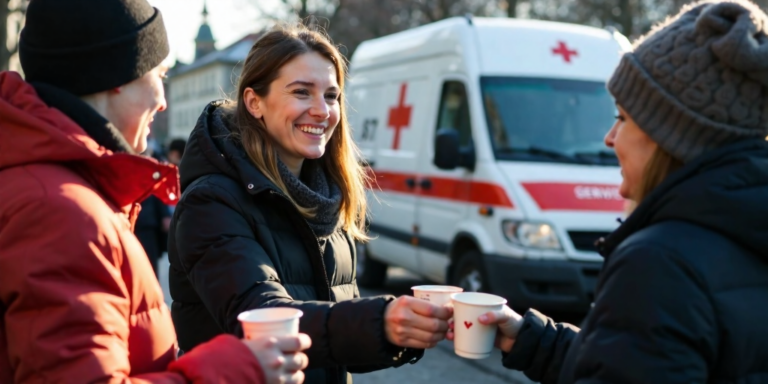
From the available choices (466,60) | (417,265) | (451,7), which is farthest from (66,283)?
(451,7)

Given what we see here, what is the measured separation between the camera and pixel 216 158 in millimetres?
2539

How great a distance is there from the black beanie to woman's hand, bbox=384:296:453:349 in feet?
2.89

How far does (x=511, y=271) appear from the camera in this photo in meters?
6.75

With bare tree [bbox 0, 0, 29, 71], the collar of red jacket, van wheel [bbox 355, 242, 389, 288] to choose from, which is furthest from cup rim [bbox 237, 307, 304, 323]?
bare tree [bbox 0, 0, 29, 71]

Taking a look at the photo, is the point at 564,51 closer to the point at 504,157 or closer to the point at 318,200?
the point at 504,157

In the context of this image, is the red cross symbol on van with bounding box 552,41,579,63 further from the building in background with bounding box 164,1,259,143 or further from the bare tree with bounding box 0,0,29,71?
the building in background with bounding box 164,1,259,143

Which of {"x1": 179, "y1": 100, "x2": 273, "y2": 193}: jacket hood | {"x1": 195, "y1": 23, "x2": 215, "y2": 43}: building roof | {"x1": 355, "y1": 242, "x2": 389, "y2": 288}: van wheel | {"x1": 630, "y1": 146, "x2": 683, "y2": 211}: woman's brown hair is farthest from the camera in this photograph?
{"x1": 195, "y1": 23, "x2": 215, "y2": 43}: building roof

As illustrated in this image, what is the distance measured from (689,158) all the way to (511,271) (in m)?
4.95

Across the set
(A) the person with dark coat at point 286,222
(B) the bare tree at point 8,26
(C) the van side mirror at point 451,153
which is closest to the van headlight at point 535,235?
(C) the van side mirror at point 451,153

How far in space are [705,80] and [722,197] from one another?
25cm

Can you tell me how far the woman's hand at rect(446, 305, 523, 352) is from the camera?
2.28 metres

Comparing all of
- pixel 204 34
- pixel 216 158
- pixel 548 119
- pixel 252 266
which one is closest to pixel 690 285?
pixel 252 266

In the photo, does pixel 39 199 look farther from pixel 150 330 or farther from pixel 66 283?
pixel 150 330

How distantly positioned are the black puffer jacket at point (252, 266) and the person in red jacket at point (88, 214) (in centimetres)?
42
